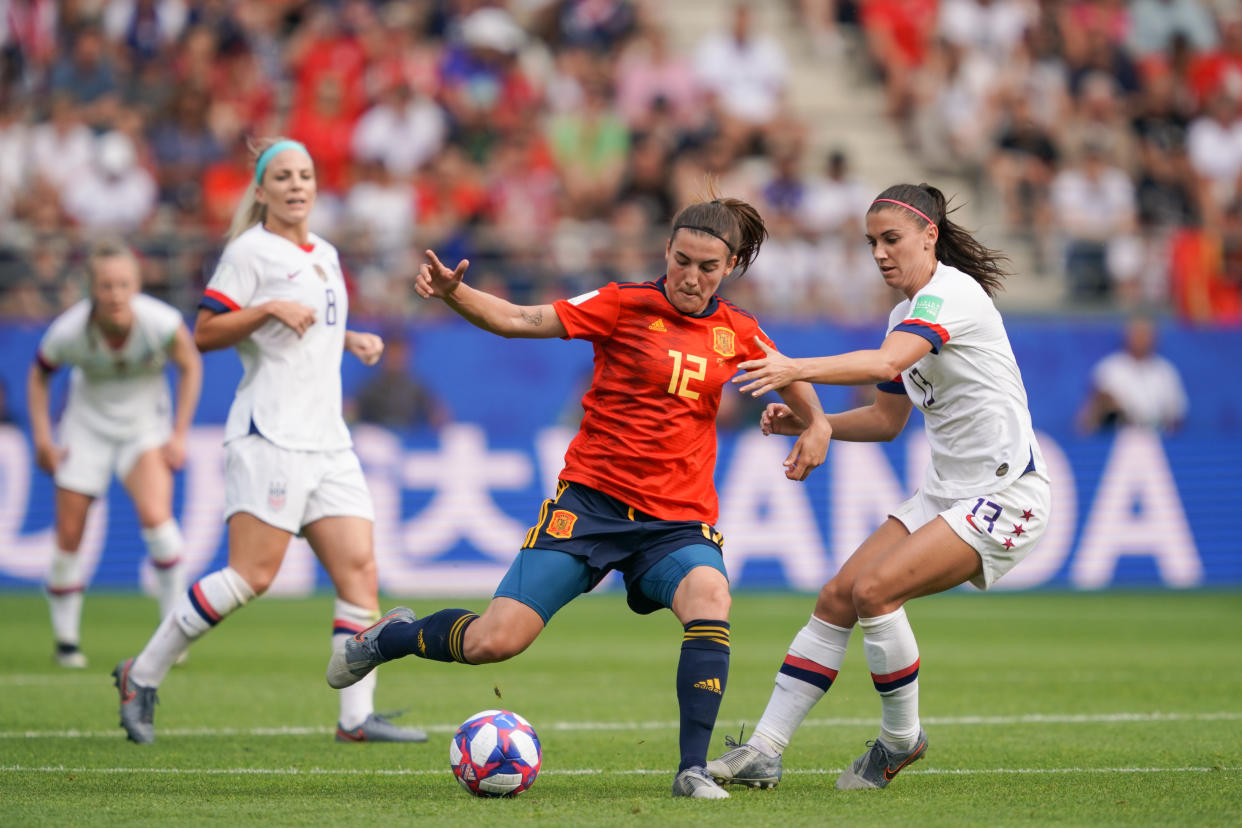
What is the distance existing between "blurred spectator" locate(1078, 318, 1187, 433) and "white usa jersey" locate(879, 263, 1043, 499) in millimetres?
11181

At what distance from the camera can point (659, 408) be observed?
20.7ft

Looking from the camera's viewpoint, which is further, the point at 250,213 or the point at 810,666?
the point at 250,213

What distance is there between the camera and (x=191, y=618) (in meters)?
7.46

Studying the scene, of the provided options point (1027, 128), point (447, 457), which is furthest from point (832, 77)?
point (447, 457)

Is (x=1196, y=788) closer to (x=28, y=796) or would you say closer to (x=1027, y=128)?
(x=28, y=796)

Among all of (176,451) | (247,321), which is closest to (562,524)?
(247,321)

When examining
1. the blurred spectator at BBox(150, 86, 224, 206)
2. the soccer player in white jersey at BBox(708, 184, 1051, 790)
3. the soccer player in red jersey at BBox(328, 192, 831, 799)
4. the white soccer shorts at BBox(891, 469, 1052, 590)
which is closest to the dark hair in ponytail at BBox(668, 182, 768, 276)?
Result: the soccer player in red jersey at BBox(328, 192, 831, 799)

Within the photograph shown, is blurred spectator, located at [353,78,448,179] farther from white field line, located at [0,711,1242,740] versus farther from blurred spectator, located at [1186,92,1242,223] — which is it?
white field line, located at [0,711,1242,740]

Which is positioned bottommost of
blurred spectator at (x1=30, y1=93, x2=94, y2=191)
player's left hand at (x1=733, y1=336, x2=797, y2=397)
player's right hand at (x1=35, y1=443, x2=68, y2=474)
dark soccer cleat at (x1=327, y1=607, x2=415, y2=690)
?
dark soccer cleat at (x1=327, y1=607, x2=415, y2=690)

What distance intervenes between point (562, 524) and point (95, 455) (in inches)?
219

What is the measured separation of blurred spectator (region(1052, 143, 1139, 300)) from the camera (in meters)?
17.8

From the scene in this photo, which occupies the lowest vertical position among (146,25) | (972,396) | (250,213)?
(972,396)

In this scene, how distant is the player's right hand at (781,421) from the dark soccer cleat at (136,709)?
126 inches

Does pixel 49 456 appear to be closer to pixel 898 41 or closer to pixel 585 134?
pixel 585 134
